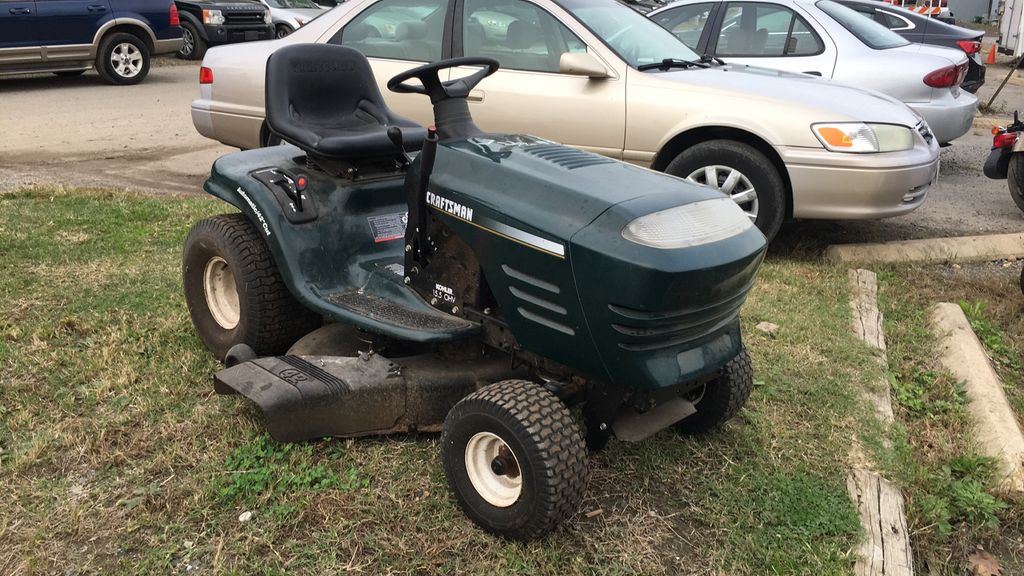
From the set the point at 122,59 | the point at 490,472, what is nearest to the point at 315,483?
the point at 490,472

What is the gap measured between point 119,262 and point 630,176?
3408mm

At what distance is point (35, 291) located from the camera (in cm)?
452

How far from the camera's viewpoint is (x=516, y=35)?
19.0ft

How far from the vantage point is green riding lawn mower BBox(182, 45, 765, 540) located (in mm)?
2557

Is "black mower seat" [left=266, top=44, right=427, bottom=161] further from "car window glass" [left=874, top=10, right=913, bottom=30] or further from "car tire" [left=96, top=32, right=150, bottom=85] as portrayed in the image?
"car tire" [left=96, top=32, right=150, bottom=85]

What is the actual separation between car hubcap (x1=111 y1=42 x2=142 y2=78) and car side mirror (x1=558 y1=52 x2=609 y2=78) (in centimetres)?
936

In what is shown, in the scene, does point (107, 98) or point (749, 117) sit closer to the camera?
point (749, 117)

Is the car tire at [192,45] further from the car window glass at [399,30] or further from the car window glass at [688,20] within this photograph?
the car window glass at [399,30]

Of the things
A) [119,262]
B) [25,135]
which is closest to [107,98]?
[25,135]

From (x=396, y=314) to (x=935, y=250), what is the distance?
4.16m

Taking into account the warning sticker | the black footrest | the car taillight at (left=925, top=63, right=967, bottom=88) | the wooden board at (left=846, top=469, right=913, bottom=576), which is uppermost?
the warning sticker

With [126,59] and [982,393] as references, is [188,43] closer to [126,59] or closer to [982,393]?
[126,59]

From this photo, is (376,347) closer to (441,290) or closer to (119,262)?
(441,290)

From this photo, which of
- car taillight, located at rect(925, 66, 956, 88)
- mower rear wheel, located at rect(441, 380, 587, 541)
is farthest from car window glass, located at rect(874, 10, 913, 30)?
mower rear wheel, located at rect(441, 380, 587, 541)
